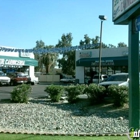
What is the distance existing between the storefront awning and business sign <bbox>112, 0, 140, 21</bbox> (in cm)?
3150

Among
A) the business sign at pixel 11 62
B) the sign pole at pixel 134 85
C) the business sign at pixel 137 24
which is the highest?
the business sign at pixel 11 62

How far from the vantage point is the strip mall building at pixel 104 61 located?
128ft

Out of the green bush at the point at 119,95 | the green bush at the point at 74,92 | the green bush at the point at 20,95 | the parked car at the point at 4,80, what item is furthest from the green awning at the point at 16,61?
the green bush at the point at 119,95

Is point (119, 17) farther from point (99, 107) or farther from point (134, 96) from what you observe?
point (99, 107)

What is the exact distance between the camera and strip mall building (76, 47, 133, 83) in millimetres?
39000

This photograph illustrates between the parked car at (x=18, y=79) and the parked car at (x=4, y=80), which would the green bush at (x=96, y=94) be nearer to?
the parked car at (x=4, y=80)

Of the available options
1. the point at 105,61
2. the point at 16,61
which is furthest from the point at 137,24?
the point at 16,61

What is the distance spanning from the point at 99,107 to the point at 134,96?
726 cm

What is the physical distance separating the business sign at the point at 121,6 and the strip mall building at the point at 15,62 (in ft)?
110

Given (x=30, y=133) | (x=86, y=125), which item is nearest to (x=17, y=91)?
(x=86, y=125)

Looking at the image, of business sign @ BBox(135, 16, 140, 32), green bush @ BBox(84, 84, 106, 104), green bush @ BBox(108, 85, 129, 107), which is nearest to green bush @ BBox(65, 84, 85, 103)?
green bush @ BBox(84, 84, 106, 104)

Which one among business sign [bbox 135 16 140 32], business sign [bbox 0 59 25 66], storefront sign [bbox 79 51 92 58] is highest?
storefront sign [bbox 79 51 92 58]

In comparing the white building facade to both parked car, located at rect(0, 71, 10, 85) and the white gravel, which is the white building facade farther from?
the white gravel

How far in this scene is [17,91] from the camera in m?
14.8
